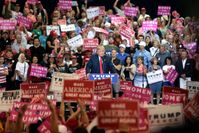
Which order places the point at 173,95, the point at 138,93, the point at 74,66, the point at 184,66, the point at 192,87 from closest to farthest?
the point at 173,95, the point at 138,93, the point at 192,87, the point at 74,66, the point at 184,66

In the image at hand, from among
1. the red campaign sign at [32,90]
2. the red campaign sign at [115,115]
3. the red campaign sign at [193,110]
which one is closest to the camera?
the red campaign sign at [115,115]

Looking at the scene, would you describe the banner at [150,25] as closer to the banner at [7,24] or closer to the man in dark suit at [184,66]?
the man in dark suit at [184,66]

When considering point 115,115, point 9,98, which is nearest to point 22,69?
point 9,98

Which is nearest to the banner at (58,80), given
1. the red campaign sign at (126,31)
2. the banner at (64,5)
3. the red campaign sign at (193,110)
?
the red campaign sign at (193,110)

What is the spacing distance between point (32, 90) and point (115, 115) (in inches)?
143

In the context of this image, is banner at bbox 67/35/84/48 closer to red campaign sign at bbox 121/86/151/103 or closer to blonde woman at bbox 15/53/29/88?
blonde woman at bbox 15/53/29/88

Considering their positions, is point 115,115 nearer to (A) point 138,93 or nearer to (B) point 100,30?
(A) point 138,93

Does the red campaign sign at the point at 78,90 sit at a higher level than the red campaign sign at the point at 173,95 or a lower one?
higher

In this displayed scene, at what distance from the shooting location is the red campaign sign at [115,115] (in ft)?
18.2

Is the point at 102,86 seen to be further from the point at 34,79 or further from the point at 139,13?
the point at 139,13

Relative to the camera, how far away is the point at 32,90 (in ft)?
29.5

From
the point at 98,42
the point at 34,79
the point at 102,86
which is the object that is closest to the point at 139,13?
the point at 98,42

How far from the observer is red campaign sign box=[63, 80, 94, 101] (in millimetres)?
7988

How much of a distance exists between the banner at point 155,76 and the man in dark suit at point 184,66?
1.86ft
